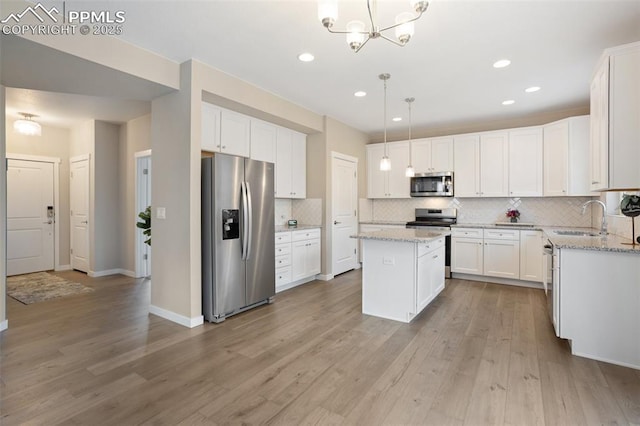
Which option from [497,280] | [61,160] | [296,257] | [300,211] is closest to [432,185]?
[497,280]

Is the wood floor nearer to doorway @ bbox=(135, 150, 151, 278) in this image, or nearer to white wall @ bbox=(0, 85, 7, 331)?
white wall @ bbox=(0, 85, 7, 331)

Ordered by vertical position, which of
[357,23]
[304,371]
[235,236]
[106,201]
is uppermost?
[357,23]

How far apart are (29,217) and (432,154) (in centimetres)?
739

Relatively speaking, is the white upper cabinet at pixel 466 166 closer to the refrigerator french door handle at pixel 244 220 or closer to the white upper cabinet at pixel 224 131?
the white upper cabinet at pixel 224 131

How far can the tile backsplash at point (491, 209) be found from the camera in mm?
4938

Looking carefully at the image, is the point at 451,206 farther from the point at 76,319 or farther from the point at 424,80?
the point at 76,319

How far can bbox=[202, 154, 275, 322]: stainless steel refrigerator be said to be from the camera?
328 cm

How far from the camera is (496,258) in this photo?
194 inches

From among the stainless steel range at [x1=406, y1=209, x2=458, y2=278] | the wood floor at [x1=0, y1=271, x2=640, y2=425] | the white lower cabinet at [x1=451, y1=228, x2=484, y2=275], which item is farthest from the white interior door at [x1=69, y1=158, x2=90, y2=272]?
the white lower cabinet at [x1=451, y1=228, x2=484, y2=275]

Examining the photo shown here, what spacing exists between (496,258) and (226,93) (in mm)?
4595

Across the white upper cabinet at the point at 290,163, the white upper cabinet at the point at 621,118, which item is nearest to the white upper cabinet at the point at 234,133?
the white upper cabinet at the point at 290,163

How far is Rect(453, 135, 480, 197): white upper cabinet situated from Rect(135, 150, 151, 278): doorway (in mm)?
5380

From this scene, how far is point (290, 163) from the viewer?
5.03 meters

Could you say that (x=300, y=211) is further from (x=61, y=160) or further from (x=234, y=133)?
(x=61, y=160)
